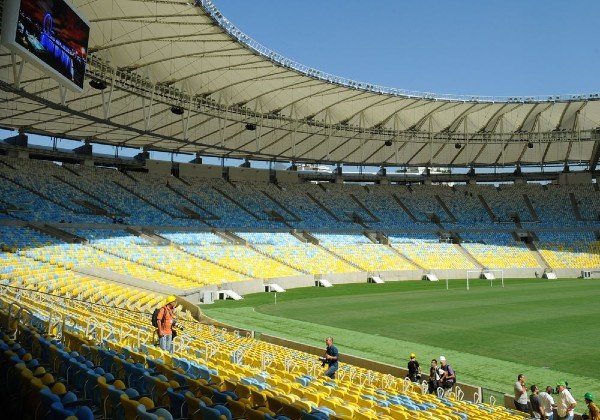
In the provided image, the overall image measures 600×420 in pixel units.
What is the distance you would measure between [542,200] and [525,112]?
1659cm

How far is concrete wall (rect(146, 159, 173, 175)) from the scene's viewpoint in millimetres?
57625

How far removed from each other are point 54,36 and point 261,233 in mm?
33312

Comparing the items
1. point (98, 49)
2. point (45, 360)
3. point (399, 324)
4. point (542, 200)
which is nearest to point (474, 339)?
point (399, 324)

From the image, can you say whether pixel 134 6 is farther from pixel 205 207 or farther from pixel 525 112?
pixel 525 112

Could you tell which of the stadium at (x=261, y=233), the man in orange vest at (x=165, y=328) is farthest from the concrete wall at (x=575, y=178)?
the man in orange vest at (x=165, y=328)

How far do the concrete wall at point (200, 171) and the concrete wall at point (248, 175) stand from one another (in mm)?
1476

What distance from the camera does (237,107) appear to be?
4366 cm

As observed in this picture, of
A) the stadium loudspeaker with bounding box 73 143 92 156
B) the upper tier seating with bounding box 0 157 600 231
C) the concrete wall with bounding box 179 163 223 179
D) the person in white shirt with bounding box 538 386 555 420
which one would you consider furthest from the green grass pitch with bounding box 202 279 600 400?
the stadium loudspeaker with bounding box 73 143 92 156

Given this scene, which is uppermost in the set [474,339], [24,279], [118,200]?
[118,200]

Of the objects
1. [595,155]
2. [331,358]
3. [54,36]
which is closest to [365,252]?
[595,155]

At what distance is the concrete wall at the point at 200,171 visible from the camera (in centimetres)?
5969

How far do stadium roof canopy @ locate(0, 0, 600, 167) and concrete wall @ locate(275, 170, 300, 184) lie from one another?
6.38m

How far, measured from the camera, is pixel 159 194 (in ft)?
176

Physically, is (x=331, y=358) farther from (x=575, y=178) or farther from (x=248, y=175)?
(x=575, y=178)
